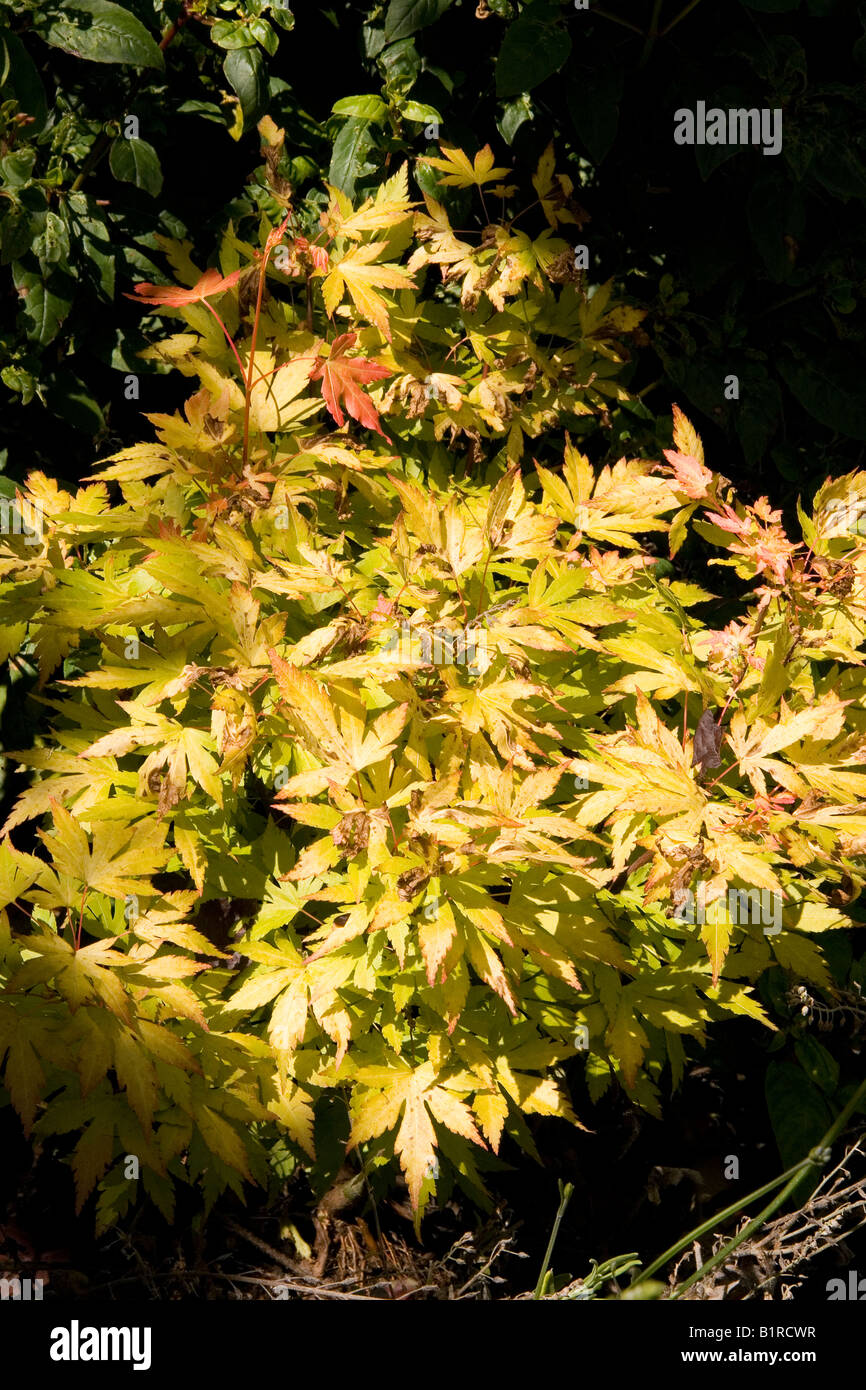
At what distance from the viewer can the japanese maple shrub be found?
1.58 metres

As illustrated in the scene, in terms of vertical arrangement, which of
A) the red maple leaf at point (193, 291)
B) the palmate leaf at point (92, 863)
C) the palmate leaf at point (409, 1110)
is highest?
the red maple leaf at point (193, 291)

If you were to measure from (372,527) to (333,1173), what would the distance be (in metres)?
1.34

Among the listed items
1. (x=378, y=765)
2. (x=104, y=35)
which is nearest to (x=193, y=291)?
(x=104, y=35)

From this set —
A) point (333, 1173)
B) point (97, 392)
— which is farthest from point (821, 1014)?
point (97, 392)

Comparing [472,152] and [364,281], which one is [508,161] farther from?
[364,281]

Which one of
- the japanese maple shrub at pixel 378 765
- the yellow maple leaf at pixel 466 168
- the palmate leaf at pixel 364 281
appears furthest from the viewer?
the yellow maple leaf at pixel 466 168

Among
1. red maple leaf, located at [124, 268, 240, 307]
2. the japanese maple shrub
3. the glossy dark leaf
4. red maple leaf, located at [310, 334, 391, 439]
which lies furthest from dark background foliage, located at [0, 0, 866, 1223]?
red maple leaf, located at [310, 334, 391, 439]

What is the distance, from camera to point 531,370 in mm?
2277

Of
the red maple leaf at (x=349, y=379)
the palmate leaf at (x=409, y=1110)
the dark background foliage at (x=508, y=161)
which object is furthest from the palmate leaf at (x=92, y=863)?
the dark background foliage at (x=508, y=161)

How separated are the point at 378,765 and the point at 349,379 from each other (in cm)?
71

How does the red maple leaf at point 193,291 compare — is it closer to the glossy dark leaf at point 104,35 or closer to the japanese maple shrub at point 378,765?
the japanese maple shrub at point 378,765

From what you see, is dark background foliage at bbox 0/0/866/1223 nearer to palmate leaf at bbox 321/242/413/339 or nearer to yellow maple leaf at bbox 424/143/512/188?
yellow maple leaf at bbox 424/143/512/188

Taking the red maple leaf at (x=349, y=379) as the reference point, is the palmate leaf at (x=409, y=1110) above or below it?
below

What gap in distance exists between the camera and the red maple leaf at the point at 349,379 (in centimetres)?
182
